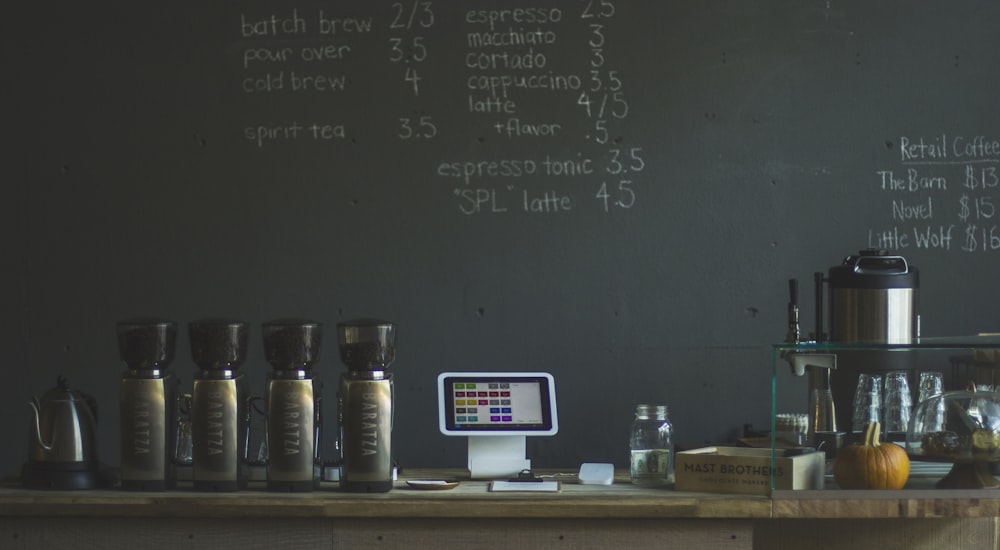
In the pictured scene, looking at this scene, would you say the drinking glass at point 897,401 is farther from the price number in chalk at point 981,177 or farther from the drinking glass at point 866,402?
the price number in chalk at point 981,177

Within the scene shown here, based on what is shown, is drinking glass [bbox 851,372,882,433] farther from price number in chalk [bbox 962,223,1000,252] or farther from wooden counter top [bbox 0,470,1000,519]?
price number in chalk [bbox 962,223,1000,252]

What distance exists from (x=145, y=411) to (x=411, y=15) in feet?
4.95

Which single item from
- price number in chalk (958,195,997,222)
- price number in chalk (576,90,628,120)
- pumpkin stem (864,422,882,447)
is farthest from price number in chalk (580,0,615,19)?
pumpkin stem (864,422,882,447)

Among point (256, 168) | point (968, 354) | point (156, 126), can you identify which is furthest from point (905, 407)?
point (156, 126)

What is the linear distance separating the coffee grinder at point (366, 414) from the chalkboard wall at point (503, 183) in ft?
2.60

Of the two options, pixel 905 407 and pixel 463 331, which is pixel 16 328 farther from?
pixel 905 407

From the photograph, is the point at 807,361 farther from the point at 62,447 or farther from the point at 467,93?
the point at 62,447

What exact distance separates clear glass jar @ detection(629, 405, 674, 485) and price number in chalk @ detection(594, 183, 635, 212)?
80 cm

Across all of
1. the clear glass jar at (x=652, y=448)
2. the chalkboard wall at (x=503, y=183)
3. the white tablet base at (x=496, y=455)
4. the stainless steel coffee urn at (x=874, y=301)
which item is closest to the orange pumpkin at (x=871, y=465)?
the stainless steel coffee urn at (x=874, y=301)

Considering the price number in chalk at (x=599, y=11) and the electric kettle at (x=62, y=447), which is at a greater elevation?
the price number in chalk at (x=599, y=11)

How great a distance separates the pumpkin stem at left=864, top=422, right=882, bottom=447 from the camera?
244 cm

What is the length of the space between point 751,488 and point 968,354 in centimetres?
57

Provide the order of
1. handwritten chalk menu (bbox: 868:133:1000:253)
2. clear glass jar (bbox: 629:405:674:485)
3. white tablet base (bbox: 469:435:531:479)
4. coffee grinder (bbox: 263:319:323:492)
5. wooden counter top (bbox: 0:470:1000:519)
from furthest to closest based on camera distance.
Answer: handwritten chalk menu (bbox: 868:133:1000:253), white tablet base (bbox: 469:435:531:479), clear glass jar (bbox: 629:405:674:485), coffee grinder (bbox: 263:319:323:492), wooden counter top (bbox: 0:470:1000:519)

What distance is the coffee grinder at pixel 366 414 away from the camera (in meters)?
2.56
